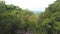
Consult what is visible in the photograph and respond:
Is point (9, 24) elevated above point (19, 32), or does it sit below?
above

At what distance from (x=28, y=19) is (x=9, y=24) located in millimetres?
3435

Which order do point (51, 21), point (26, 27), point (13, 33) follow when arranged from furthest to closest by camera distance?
point (26, 27) < point (13, 33) < point (51, 21)

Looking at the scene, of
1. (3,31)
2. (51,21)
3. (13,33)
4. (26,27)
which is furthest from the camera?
(26,27)

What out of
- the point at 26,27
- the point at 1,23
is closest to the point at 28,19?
the point at 26,27

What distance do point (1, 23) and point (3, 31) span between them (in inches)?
42.4

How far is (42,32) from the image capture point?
18.9m

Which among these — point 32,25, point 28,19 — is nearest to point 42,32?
point 32,25

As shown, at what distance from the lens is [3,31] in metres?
18.5

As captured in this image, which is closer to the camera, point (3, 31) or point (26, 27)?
point (3, 31)

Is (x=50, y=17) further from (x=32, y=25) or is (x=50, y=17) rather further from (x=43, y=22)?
(x=32, y=25)

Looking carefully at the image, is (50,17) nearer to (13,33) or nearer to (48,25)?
(48,25)

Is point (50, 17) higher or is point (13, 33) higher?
point (50, 17)

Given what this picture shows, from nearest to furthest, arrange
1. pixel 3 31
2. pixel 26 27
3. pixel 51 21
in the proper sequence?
1. pixel 51 21
2. pixel 3 31
3. pixel 26 27

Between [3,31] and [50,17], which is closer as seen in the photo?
[50,17]
